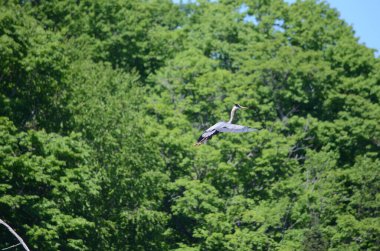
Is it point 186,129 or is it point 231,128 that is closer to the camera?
point 231,128

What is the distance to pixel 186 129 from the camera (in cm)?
4534

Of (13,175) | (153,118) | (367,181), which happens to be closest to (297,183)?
(367,181)

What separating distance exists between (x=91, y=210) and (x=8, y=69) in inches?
287

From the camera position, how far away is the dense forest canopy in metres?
35.7

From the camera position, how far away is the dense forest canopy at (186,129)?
35.7 metres

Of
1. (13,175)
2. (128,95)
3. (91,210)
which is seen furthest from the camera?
(128,95)

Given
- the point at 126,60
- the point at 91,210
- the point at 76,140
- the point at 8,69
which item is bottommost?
the point at 91,210

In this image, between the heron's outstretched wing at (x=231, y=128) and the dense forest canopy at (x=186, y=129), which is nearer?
the heron's outstretched wing at (x=231, y=128)

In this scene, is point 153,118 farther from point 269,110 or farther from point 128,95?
point 269,110

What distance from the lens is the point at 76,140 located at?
3750 centimetres

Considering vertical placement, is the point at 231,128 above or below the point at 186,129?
below

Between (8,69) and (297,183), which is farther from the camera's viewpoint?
(297,183)

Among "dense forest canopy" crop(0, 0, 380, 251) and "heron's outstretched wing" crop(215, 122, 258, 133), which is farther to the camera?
"dense forest canopy" crop(0, 0, 380, 251)

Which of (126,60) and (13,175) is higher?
(126,60)
